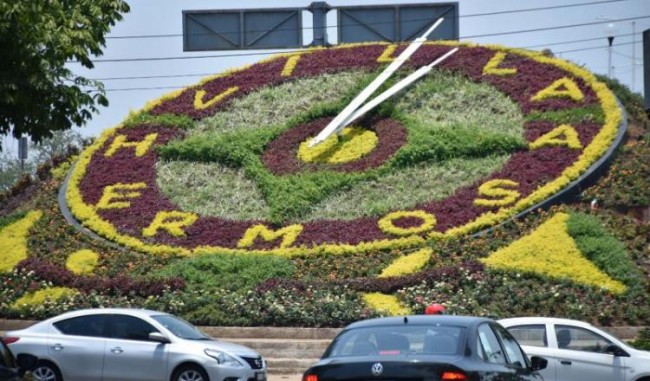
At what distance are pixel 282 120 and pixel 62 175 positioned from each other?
19.9 feet

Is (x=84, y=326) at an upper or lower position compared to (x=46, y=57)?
lower

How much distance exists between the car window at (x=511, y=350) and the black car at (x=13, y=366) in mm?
4426

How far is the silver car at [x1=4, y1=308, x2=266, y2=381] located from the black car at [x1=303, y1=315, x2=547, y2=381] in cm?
631

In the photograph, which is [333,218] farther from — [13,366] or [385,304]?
[13,366]

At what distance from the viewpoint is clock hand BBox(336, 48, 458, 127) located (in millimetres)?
33062

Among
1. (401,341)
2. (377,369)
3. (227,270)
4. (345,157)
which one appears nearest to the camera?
(377,369)

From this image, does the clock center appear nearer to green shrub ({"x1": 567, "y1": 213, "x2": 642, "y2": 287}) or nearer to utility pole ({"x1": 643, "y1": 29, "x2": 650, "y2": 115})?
green shrub ({"x1": 567, "y1": 213, "x2": 642, "y2": 287})

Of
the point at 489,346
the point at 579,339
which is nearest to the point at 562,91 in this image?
the point at 579,339

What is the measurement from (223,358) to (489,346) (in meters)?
6.84

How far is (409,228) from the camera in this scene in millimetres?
28266

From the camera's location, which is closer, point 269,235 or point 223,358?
point 223,358

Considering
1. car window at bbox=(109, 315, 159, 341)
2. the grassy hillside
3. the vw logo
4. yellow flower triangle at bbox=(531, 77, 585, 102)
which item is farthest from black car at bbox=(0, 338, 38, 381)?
yellow flower triangle at bbox=(531, 77, 585, 102)

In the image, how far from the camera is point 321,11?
40.2 m

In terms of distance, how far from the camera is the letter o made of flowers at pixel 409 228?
28.1 m
